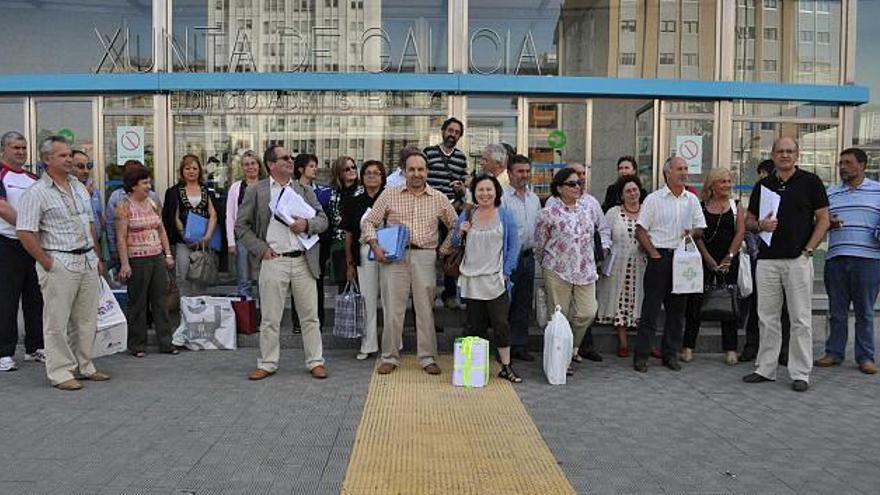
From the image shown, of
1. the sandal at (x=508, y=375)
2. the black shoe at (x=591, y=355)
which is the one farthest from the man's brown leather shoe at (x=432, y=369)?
the black shoe at (x=591, y=355)

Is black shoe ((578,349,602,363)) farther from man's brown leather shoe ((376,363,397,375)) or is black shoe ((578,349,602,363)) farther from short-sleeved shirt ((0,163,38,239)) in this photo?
short-sleeved shirt ((0,163,38,239))

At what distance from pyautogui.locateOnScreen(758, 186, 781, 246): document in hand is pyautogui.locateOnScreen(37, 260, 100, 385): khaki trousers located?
551 centimetres

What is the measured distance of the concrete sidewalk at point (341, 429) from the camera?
4.05 metres

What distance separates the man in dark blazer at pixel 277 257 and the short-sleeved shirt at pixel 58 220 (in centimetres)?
119

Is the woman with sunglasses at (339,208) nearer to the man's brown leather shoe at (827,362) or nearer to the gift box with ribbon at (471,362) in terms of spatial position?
the gift box with ribbon at (471,362)

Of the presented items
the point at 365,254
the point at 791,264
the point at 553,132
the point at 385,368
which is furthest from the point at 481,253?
the point at 553,132

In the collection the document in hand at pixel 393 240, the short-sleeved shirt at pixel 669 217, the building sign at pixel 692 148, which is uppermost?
the building sign at pixel 692 148

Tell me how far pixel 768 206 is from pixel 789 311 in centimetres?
89

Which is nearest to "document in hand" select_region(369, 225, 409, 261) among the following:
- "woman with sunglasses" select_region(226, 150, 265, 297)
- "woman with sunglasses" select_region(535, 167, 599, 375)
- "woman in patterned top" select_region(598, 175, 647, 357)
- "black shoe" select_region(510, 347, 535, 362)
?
"woman with sunglasses" select_region(535, 167, 599, 375)

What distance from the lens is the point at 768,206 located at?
6.38 metres

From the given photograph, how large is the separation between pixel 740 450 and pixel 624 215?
2.92 meters

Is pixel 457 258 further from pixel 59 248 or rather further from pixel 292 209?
pixel 59 248

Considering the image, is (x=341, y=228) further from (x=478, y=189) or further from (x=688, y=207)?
(x=688, y=207)

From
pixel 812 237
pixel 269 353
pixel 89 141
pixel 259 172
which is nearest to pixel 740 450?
pixel 812 237
